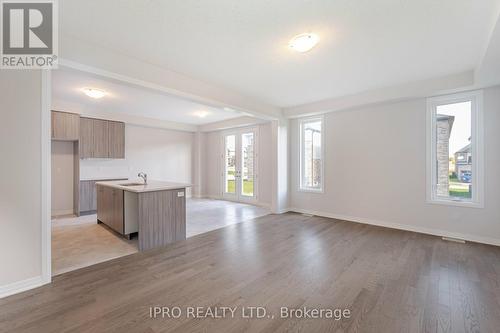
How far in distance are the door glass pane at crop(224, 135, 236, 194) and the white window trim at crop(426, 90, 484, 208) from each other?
5216 millimetres

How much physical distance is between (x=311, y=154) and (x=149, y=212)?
4089 mm

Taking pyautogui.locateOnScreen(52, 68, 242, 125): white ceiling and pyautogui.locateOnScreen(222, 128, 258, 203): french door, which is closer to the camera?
pyautogui.locateOnScreen(52, 68, 242, 125): white ceiling

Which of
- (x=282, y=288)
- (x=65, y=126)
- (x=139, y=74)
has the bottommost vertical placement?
(x=282, y=288)

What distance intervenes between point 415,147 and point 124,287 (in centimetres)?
505

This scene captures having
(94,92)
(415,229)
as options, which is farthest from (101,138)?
(415,229)

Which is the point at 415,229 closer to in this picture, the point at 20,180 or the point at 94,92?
the point at 20,180

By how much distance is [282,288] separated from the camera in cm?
235

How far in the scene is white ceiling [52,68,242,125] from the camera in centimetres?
395

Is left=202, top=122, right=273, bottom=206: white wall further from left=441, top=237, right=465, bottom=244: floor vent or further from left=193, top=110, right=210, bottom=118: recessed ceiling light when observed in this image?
left=441, top=237, right=465, bottom=244: floor vent

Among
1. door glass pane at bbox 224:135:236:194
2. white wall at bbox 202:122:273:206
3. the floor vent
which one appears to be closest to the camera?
the floor vent

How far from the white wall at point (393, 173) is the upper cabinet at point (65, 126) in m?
5.91

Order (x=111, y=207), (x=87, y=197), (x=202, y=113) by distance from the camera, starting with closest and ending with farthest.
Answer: (x=111, y=207) → (x=87, y=197) → (x=202, y=113)

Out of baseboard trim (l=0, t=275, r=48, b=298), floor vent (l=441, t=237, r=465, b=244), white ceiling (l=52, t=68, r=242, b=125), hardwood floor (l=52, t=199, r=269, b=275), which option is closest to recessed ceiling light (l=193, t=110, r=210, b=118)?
white ceiling (l=52, t=68, r=242, b=125)

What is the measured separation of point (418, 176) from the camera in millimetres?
4203
